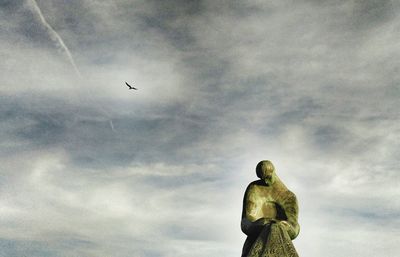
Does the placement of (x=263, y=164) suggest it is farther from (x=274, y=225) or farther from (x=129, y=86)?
(x=129, y=86)

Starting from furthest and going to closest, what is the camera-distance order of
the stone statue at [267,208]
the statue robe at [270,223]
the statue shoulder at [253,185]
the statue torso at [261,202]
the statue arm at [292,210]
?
the statue shoulder at [253,185]
the statue torso at [261,202]
the statue arm at [292,210]
the stone statue at [267,208]
the statue robe at [270,223]

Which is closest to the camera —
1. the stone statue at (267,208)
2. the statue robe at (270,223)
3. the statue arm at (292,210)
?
the statue robe at (270,223)

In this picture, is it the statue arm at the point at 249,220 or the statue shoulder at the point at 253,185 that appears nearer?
the statue arm at the point at 249,220

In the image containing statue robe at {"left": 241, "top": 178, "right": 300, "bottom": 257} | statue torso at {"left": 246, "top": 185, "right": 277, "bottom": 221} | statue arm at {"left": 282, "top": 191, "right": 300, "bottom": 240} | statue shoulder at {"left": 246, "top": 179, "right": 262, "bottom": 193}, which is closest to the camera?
statue robe at {"left": 241, "top": 178, "right": 300, "bottom": 257}

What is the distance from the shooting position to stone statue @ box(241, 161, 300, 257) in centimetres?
924

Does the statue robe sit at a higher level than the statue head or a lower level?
lower

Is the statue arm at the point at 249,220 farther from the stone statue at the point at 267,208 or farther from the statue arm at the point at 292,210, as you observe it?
the statue arm at the point at 292,210

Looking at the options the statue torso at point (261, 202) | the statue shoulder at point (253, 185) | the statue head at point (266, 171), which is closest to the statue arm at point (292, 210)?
the statue torso at point (261, 202)

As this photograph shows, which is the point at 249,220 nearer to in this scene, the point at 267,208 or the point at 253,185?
the point at 267,208

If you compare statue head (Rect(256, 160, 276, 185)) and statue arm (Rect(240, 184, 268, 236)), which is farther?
statue head (Rect(256, 160, 276, 185))

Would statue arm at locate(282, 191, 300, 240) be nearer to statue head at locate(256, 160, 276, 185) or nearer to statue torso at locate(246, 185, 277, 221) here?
statue torso at locate(246, 185, 277, 221)

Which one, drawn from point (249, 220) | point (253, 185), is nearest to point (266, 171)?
point (253, 185)

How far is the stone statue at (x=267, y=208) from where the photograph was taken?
924 centimetres

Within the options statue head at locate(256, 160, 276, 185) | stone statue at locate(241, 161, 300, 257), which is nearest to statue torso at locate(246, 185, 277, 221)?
stone statue at locate(241, 161, 300, 257)
